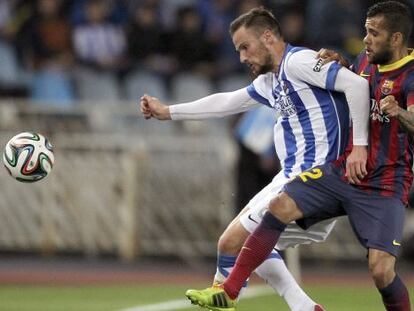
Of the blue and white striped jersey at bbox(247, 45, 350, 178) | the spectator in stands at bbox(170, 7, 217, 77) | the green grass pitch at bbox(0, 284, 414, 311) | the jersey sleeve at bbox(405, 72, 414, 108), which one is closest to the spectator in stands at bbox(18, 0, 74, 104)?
the spectator in stands at bbox(170, 7, 217, 77)

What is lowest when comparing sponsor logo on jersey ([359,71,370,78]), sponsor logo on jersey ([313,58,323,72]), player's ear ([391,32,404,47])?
sponsor logo on jersey ([359,71,370,78])

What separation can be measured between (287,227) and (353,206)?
571 millimetres

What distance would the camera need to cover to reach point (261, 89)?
31.0ft

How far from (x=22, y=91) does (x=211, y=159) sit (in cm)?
288

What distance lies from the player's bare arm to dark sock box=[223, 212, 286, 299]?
106 cm

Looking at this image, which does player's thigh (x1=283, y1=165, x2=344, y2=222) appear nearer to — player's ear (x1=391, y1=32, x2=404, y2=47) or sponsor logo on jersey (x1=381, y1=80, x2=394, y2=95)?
sponsor logo on jersey (x1=381, y1=80, x2=394, y2=95)

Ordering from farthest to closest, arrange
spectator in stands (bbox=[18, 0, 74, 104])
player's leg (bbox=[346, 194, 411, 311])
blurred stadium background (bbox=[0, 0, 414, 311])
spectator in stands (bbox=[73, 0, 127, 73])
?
spectator in stands (bbox=[73, 0, 127, 73])
spectator in stands (bbox=[18, 0, 74, 104])
blurred stadium background (bbox=[0, 0, 414, 311])
player's leg (bbox=[346, 194, 411, 311])

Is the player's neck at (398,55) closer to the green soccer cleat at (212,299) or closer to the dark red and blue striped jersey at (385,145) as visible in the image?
the dark red and blue striped jersey at (385,145)

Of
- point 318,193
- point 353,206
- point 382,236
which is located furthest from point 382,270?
point 318,193

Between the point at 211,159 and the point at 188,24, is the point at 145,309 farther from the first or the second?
the point at 188,24

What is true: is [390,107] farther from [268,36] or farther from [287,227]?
[287,227]

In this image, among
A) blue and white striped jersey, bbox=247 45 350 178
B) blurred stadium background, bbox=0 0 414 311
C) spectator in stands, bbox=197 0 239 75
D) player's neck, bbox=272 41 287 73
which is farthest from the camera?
spectator in stands, bbox=197 0 239 75

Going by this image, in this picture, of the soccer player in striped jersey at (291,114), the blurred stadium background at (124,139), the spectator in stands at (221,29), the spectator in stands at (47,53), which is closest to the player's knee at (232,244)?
the soccer player in striped jersey at (291,114)

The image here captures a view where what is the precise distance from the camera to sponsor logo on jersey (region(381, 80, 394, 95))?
28.6 ft
